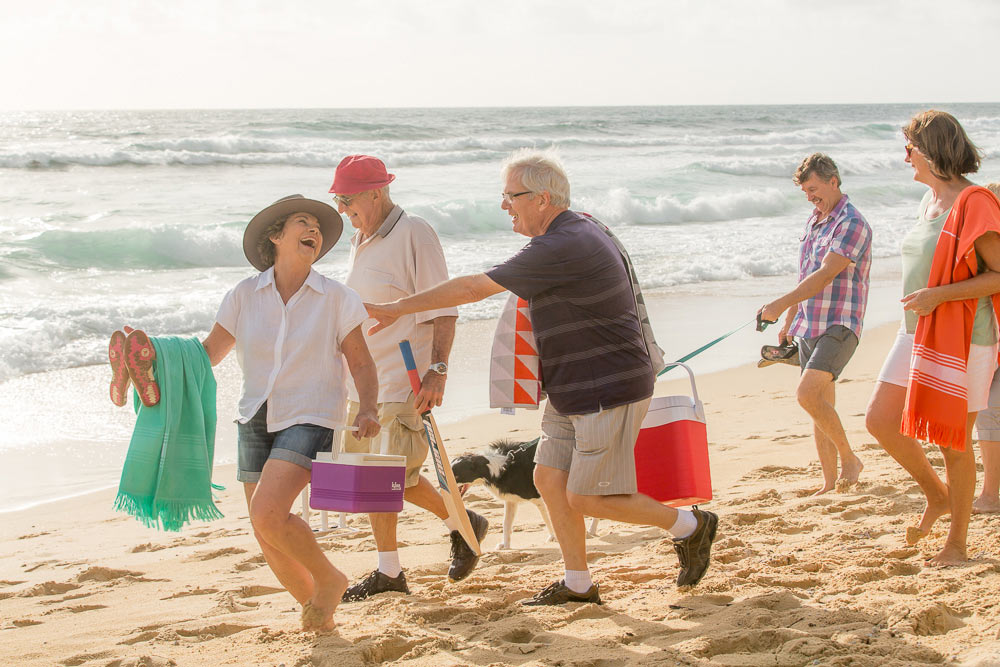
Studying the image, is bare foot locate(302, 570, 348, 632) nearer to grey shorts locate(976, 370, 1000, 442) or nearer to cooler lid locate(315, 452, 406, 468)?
cooler lid locate(315, 452, 406, 468)

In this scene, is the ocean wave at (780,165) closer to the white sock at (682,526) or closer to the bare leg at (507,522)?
the bare leg at (507,522)

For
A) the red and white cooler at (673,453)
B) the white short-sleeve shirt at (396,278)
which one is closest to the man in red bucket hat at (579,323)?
the red and white cooler at (673,453)

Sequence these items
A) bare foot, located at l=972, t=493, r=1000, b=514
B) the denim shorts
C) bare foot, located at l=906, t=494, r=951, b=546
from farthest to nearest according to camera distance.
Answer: bare foot, located at l=972, t=493, r=1000, b=514
bare foot, located at l=906, t=494, r=951, b=546
the denim shorts

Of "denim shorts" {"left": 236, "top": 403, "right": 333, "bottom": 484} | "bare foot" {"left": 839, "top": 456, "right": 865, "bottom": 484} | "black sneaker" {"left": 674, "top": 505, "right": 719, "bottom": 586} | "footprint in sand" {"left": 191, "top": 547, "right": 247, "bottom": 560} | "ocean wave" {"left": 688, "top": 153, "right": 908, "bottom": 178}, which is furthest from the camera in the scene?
"ocean wave" {"left": 688, "top": 153, "right": 908, "bottom": 178}

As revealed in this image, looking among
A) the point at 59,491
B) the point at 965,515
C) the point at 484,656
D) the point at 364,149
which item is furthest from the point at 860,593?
the point at 364,149

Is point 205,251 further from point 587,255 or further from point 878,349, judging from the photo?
point 587,255

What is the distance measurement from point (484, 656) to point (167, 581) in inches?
82.9

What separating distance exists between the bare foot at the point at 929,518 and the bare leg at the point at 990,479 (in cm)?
59

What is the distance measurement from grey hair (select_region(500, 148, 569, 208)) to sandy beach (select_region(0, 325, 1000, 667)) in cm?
162

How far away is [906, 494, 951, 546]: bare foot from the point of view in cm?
427

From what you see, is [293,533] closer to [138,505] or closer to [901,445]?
[138,505]

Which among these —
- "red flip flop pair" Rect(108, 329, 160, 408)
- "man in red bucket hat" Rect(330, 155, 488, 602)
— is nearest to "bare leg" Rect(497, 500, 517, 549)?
"man in red bucket hat" Rect(330, 155, 488, 602)

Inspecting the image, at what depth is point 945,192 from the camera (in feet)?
13.1

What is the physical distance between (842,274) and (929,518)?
1.52m
